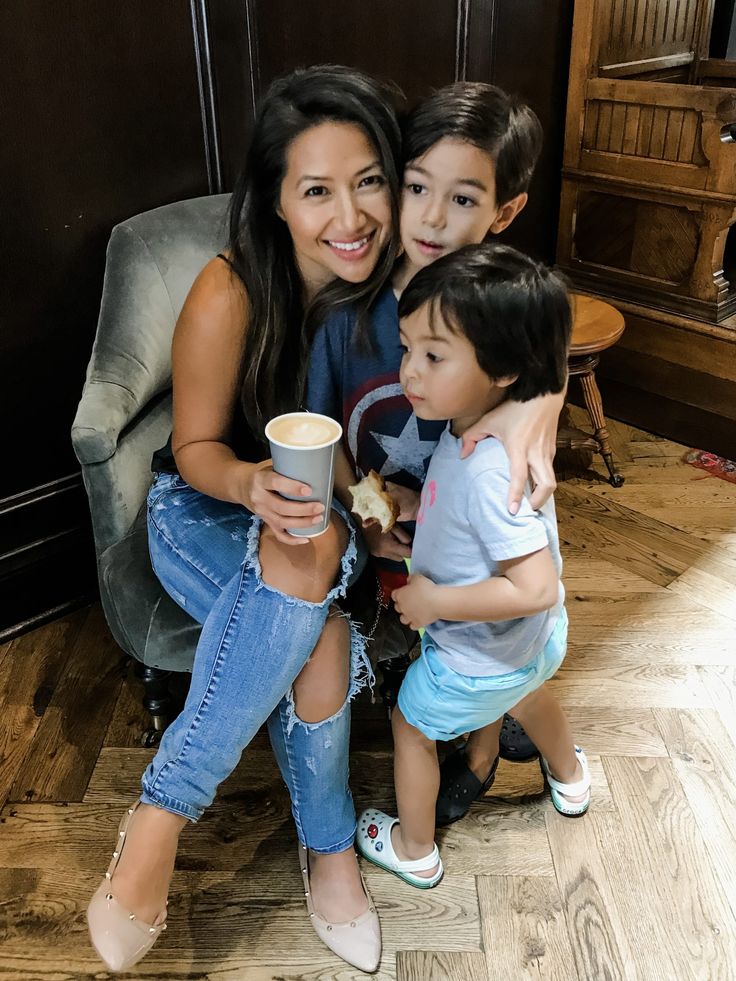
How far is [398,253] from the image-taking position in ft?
4.38

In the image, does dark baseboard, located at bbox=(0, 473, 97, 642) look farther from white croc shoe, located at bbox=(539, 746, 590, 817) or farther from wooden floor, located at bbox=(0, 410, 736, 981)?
white croc shoe, located at bbox=(539, 746, 590, 817)

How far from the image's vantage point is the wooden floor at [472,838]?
1.33m

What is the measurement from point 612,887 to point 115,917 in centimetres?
77

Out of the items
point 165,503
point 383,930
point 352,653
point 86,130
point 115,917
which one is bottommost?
point 383,930

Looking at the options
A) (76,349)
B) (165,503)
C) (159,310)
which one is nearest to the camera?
(165,503)

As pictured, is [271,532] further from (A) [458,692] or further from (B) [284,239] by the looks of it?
(B) [284,239]

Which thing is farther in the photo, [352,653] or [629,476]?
[629,476]

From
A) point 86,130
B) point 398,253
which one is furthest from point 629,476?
point 86,130

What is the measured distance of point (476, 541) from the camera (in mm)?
1190

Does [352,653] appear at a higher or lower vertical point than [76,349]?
lower

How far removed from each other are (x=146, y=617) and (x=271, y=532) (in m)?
0.32

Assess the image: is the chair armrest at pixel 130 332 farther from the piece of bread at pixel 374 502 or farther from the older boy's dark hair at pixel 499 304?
the older boy's dark hair at pixel 499 304

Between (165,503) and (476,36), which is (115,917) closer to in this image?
(165,503)

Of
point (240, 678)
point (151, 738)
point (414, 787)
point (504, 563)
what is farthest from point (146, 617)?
point (504, 563)
